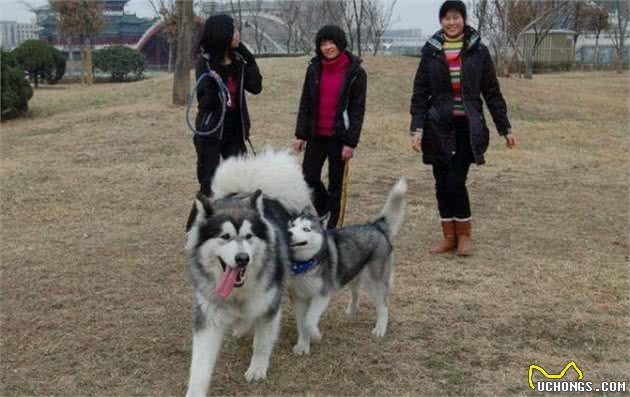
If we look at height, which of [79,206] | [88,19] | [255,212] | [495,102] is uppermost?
[88,19]

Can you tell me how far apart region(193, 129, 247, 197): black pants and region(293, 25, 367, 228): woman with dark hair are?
433 mm

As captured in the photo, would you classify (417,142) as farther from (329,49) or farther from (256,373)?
(256,373)

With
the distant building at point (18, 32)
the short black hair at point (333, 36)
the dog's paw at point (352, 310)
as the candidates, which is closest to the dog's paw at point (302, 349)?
the dog's paw at point (352, 310)

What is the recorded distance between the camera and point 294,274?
3.49 metres

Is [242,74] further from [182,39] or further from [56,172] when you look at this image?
[182,39]

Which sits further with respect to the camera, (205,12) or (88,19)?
(205,12)

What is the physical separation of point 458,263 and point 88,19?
29.6 m

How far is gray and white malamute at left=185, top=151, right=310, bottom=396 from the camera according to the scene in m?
2.99

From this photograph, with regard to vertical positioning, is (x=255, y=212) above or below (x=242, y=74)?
below

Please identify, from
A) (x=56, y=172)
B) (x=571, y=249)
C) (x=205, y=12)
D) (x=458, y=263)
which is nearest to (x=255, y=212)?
(x=458, y=263)

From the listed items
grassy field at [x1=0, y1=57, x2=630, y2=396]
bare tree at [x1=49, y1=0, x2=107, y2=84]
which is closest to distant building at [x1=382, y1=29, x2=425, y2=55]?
bare tree at [x1=49, y1=0, x2=107, y2=84]

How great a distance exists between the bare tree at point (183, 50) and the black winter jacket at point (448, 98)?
9.19m

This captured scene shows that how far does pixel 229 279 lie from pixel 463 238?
2750 millimetres

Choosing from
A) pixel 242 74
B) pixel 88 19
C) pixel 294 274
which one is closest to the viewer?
pixel 294 274
